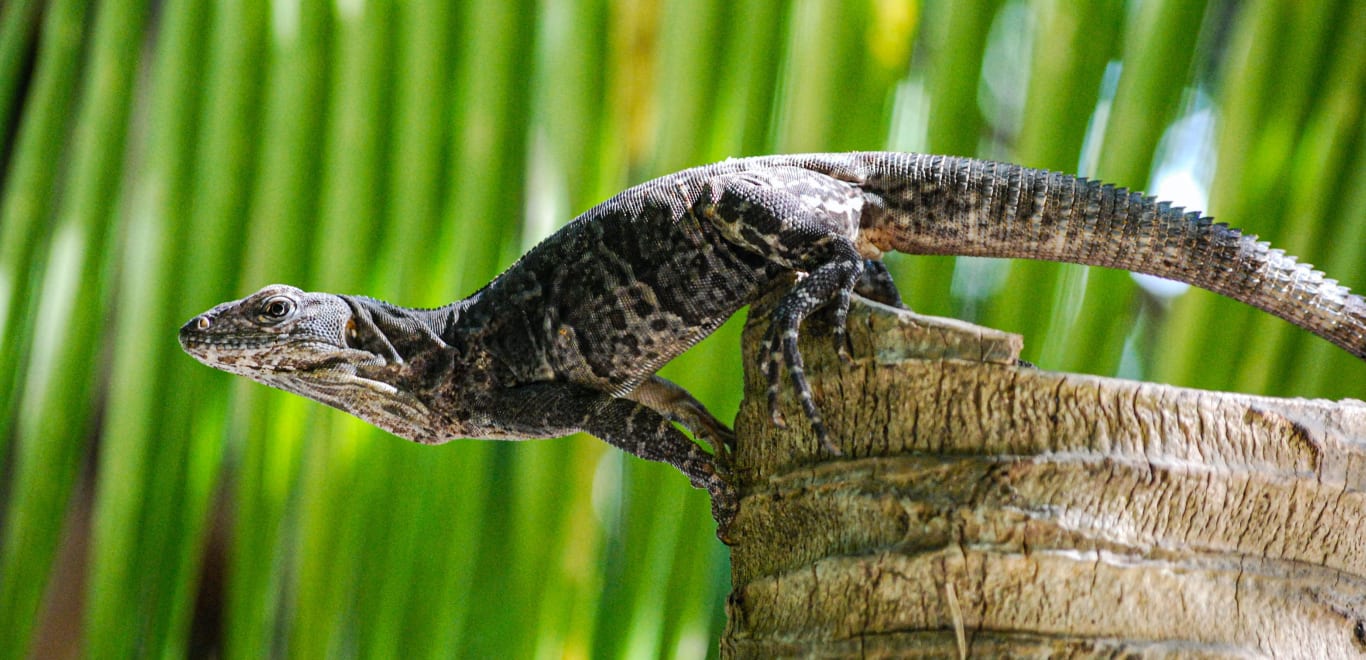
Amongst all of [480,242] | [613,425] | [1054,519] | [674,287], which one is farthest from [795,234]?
[480,242]

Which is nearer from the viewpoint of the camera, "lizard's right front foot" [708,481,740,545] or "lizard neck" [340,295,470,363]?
"lizard's right front foot" [708,481,740,545]

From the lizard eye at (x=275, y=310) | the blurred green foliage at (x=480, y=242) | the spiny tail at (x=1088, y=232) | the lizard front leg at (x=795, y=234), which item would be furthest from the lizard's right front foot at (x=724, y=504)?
the blurred green foliage at (x=480, y=242)

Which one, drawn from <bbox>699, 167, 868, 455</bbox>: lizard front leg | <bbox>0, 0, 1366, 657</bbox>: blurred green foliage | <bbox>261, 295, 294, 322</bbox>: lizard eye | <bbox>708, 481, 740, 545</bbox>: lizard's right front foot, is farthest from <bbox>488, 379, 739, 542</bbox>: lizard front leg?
<bbox>0, 0, 1366, 657</bbox>: blurred green foliage

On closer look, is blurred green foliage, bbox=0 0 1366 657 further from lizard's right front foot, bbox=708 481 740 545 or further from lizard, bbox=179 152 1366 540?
lizard's right front foot, bbox=708 481 740 545

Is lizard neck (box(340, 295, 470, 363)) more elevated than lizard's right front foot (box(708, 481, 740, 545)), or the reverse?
lizard neck (box(340, 295, 470, 363))

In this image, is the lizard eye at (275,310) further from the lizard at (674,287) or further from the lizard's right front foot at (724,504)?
the lizard's right front foot at (724,504)

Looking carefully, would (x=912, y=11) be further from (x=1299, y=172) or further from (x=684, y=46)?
(x=1299, y=172)

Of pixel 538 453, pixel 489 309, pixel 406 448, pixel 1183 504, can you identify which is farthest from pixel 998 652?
pixel 406 448
